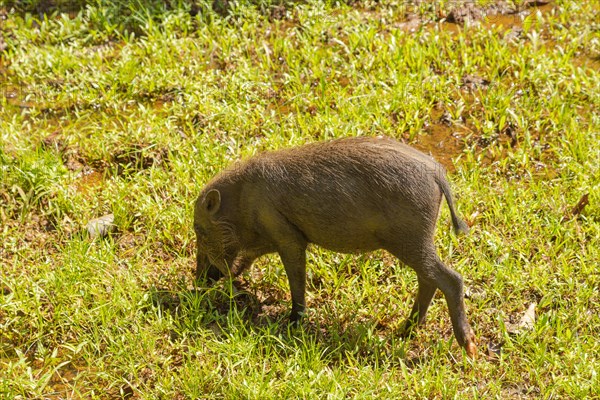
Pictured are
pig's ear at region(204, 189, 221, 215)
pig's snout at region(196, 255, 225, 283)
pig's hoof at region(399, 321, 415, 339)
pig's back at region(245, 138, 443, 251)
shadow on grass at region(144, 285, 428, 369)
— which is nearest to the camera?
pig's back at region(245, 138, 443, 251)

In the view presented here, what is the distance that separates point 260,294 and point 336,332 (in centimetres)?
77

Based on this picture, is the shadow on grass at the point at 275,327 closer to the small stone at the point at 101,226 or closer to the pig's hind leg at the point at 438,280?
the pig's hind leg at the point at 438,280

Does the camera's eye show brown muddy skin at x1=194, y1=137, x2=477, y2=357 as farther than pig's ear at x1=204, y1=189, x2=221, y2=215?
No

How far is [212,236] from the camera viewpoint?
253 inches

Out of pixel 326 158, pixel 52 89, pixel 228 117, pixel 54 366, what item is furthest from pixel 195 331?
pixel 52 89

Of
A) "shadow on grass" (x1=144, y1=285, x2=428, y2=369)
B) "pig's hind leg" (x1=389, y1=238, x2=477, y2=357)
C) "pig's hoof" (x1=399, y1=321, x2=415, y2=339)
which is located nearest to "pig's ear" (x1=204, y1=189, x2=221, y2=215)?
"shadow on grass" (x1=144, y1=285, x2=428, y2=369)

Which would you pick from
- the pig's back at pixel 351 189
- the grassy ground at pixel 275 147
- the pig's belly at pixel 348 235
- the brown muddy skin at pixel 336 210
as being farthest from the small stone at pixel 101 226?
the pig's belly at pixel 348 235

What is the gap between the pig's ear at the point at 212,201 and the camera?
6.25m

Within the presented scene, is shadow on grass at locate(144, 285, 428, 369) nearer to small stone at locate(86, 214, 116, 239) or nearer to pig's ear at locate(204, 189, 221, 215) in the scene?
pig's ear at locate(204, 189, 221, 215)

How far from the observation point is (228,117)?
8055 millimetres

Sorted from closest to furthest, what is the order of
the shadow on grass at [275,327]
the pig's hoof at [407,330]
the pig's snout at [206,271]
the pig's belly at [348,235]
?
the pig's belly at [348,235], the shadow on grass at [275,327], the pig's hoof at [407,330], the pig's snout at [206,271]

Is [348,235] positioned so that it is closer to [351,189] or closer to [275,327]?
[351,189]

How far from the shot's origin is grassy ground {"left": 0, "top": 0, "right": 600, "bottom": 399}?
5.85m

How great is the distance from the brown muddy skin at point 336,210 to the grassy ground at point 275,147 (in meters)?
0.34
